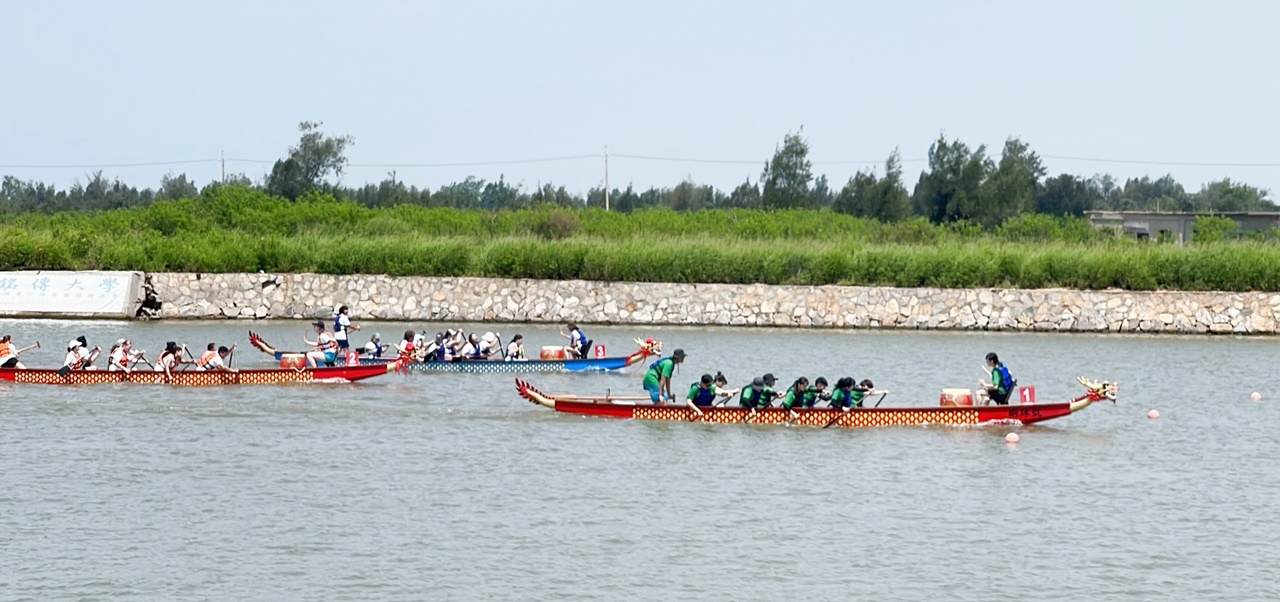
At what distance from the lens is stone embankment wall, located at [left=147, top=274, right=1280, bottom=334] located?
173 ft

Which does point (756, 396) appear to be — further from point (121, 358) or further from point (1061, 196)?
point (1061, 196)

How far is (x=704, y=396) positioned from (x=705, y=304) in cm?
2441

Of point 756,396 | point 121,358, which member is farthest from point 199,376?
point 756,396

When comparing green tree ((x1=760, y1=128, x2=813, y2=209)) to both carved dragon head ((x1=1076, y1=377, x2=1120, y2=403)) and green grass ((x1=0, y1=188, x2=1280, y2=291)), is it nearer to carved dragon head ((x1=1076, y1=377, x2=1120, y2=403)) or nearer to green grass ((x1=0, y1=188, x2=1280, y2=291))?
green grass ((x1=0, y1=188, x2=1280, y2=291))

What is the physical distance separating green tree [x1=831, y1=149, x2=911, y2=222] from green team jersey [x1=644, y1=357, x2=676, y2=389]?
2020 inches

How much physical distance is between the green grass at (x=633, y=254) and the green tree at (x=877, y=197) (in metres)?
17.2

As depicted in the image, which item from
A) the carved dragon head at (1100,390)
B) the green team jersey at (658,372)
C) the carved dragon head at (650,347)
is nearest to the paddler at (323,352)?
the carved dragon head at (650,347)

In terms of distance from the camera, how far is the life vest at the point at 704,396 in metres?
29.8

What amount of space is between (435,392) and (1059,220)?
4642 cm

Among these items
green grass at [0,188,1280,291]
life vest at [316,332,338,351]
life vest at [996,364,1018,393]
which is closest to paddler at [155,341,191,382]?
life vest at [316,332,338,351]

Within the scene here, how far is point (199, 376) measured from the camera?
35188 millimetres

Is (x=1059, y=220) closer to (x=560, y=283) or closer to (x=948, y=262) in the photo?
(x=948, y=262)

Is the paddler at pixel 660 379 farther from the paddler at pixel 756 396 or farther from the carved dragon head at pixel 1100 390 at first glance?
the carved dragon head at pixel 1100 390

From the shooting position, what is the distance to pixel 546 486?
25.1 metres
